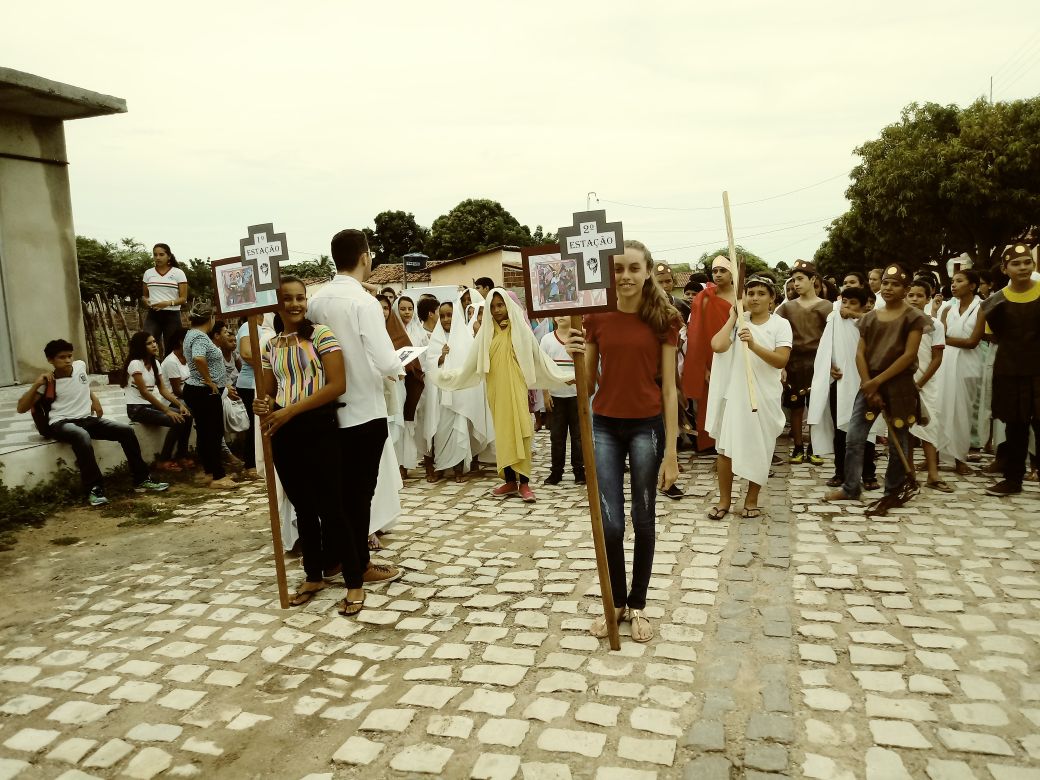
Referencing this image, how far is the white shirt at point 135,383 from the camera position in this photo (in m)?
8.77

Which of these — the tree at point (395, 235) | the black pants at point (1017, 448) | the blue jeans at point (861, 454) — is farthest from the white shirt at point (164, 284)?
the tree at point (395, 235)

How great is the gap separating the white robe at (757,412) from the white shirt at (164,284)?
7864 millimetres

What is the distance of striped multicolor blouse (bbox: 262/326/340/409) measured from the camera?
466cm

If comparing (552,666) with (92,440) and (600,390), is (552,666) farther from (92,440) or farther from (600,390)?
(92,440)

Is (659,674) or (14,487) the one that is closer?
(659,674)

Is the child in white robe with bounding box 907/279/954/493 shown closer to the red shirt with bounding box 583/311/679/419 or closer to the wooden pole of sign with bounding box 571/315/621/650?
the red shirt with bounding box 583/311/679/419

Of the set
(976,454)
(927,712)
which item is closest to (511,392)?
(927,712)

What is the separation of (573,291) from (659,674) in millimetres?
1992

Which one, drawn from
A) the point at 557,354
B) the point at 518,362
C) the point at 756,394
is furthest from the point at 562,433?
the point at 756,394

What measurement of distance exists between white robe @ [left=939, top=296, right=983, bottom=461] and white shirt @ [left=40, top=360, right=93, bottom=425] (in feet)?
29.9

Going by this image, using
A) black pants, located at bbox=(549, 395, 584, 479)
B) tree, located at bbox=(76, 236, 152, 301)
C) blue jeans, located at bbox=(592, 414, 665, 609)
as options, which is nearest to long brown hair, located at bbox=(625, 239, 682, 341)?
blue jeans, located at bbox=(592, 414, 665, 609)

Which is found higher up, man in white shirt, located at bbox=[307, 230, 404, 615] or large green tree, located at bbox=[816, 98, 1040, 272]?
large green tree, located at bbox=[816, 98, 1040, 272]

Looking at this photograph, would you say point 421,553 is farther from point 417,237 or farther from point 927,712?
point 417,237

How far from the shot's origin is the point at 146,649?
4344mm
